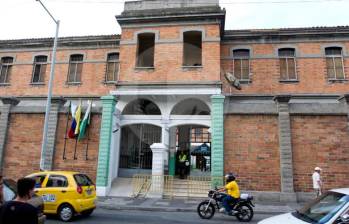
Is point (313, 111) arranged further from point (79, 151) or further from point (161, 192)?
point (79, 151)

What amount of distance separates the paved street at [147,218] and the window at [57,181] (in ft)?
3.59

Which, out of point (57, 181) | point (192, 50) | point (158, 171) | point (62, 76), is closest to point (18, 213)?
point (57, 181)

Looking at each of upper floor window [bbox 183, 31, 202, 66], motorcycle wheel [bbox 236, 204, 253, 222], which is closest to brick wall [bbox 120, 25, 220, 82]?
upper floor window [bbox 183, 31, 202, 66]

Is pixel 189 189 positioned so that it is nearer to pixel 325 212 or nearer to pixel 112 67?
pixel 325 212

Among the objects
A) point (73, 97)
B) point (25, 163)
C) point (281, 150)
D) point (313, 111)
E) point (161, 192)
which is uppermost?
point (73, 97)

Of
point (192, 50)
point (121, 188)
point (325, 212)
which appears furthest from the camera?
point (192, 50)

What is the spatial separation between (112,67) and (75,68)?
2910 mm

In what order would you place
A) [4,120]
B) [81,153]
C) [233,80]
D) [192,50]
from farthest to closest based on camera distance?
1. [192,50]
2. [233,80]
3. [4,120]
4. [81,153]

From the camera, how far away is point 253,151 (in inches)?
539

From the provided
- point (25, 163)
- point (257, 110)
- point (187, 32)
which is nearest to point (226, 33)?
point (187, 32)

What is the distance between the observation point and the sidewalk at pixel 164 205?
11266 millimetres

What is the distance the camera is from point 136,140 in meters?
18.3

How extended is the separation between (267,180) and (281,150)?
1577 mm

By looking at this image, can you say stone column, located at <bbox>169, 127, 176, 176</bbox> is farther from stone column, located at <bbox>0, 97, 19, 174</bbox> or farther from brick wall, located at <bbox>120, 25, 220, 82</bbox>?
stone column, located at <bbox>0, 97, 19, 174</bbox>
